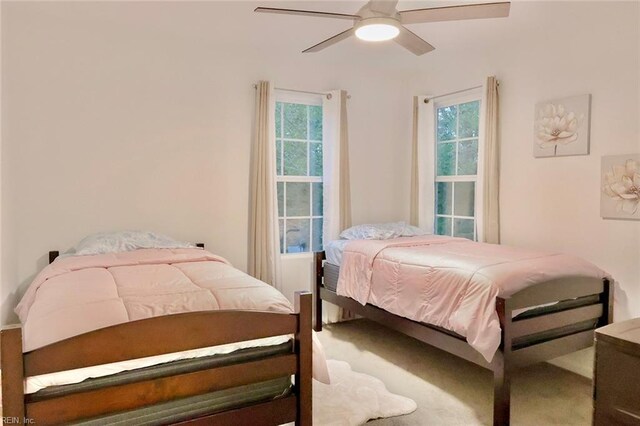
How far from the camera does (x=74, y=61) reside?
325 centimetres

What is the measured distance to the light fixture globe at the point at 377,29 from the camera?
7.26 ft

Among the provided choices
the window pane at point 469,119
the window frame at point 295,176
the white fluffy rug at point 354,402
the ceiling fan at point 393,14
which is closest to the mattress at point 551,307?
the white fluffy rug at point 354,402

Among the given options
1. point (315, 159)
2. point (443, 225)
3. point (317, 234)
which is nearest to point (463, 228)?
point (443, 225)

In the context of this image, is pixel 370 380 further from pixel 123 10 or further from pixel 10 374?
pixel 123 10

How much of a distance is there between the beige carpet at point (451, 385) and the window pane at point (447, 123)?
206 centimetres

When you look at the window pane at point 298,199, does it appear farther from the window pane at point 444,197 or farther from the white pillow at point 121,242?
the window pane at point 444,197

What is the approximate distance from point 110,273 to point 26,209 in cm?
129

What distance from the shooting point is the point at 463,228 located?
13.7 ft

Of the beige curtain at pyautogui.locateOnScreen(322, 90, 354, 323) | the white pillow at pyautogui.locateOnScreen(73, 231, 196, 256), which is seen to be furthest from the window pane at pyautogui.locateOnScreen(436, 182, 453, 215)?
the white pillow at pyautogui.locateOnScreen(73, 231, 196, 256)

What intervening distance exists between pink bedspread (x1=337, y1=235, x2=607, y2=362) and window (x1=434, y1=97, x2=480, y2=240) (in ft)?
2.14

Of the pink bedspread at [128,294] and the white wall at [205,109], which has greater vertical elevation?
the white wall at [205,109]

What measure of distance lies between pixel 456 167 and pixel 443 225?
2.02 feet


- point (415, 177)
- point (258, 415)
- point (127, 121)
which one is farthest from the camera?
point (415, 177)

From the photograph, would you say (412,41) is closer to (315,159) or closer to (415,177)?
(315,159)
